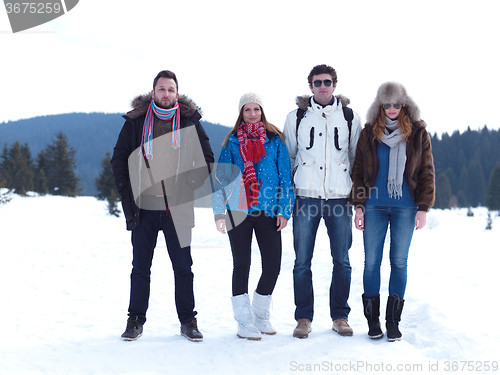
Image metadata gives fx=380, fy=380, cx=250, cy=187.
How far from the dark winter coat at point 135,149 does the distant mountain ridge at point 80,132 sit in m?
133

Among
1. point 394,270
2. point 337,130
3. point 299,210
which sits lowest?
point 394,270

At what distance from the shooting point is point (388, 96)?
11.4 ft

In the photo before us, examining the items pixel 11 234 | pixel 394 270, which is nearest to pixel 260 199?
pixel 394 270

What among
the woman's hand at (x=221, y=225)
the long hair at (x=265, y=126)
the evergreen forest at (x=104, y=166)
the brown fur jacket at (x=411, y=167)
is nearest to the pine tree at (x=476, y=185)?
the evergreen forest at (x=104, y=166)

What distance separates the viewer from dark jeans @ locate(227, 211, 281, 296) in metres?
3.53

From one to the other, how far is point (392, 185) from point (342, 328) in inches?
55.9

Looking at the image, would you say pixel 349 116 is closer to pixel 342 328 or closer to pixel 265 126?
pixel 265 126

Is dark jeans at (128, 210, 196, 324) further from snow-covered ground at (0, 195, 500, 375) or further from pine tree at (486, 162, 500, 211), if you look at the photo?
pine tree at (486, 162, 500, 211)

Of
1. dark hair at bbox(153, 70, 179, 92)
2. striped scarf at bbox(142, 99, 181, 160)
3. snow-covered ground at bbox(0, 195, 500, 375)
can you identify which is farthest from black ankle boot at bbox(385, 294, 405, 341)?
dark hair at bbox(153, 70, 179, 92)

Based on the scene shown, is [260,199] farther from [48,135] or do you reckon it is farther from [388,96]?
[48,135]

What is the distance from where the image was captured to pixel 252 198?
3494 mm

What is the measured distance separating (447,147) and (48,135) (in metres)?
149

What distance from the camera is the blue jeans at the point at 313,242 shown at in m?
3.61

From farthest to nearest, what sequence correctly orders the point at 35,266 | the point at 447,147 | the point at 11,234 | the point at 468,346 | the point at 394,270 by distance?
the point at 447,147, the point at 11,234, the point at 35,266, the point at 394,270, the point at 468,346
